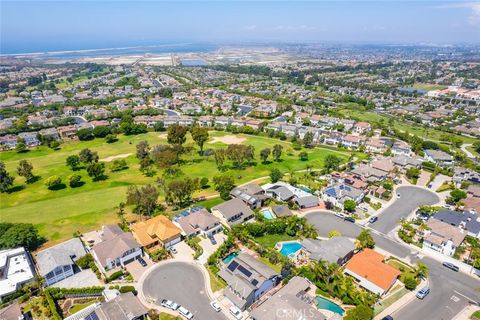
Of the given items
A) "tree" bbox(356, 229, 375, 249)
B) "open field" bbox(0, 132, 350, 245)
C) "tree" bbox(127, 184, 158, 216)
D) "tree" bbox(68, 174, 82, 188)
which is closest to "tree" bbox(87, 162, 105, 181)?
"open field" bbox(0, 132, 350, 245)

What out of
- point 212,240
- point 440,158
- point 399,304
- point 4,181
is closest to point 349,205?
point 399,304

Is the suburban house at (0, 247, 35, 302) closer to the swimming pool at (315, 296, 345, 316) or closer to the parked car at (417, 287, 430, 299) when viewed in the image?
the swimming pool at (315, 296, 345, 316)

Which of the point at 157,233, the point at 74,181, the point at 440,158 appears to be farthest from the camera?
the point at 440,158

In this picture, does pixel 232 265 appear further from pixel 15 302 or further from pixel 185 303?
pixel 15 302

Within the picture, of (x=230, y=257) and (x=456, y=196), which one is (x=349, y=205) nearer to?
(x=456, y=196)

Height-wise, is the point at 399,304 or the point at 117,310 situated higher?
the point at 117,310

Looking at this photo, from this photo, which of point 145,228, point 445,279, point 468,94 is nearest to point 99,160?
point 145,228
